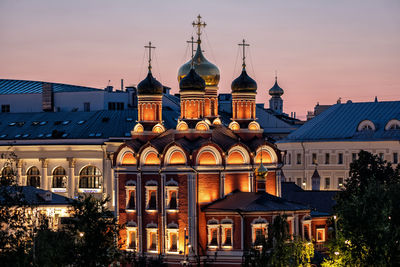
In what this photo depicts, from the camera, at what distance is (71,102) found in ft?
502

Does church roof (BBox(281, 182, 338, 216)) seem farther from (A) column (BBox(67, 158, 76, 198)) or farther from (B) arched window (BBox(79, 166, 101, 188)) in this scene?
(A) column (BBox(67, 158, 76, 198))

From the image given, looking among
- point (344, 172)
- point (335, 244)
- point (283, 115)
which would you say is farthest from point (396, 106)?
point (335, 244)

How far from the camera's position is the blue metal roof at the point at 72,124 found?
13512cm

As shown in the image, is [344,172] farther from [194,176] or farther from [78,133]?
[194,176]

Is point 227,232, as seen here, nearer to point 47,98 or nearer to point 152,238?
point 152,238

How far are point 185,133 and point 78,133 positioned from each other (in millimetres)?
41107

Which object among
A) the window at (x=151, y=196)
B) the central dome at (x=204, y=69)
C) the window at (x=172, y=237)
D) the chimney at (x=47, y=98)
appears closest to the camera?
the window at (x=172, y=237)

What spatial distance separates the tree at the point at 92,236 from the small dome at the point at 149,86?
83.8 feet

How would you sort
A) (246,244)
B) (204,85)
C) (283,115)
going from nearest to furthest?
(246,244)
(204,85)
(283,115)

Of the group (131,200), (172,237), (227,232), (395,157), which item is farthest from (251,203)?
(395,157)

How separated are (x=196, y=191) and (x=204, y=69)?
47.4 feet

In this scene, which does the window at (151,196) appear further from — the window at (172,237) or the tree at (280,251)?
the tree at (280,251)

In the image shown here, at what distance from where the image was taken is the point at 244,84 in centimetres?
10175

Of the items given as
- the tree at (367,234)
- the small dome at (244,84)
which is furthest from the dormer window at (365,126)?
the tree at (367,234)
